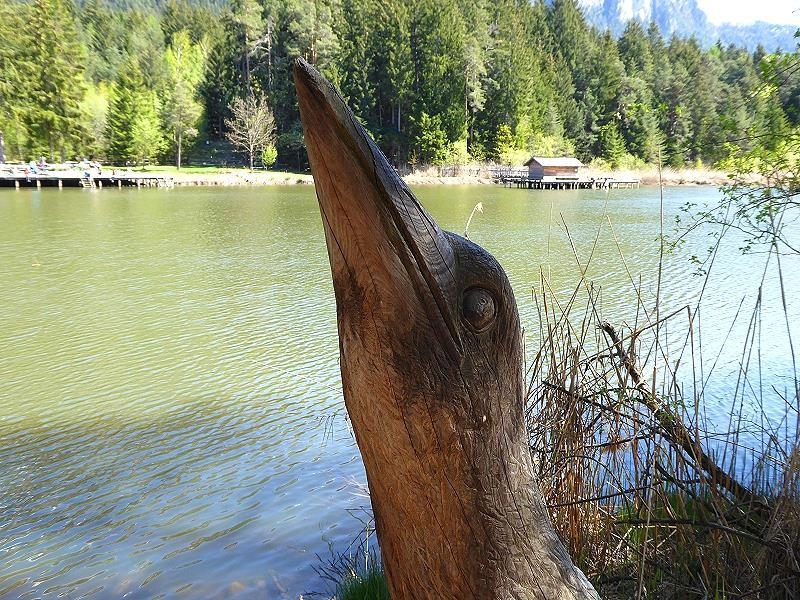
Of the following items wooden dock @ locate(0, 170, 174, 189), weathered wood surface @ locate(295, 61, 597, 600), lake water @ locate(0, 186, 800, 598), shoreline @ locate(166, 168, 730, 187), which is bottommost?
lake water @ locate(0, 186, 800, 598)

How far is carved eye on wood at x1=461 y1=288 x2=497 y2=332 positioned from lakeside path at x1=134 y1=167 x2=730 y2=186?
34448mm

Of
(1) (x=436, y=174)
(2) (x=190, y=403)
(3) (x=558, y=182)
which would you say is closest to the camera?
(2) (x=190, y=403)

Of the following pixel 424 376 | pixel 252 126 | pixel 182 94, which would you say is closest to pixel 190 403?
pixel 424 376

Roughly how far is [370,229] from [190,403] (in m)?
5.27

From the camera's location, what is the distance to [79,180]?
31500 millimetres

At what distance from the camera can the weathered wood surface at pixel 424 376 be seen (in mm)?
796

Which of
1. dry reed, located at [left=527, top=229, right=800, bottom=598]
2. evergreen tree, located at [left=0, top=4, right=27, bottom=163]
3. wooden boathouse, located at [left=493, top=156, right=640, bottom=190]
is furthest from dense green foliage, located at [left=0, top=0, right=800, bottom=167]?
dry reed, located at [left=527, top=229, right=800, bottom=598]

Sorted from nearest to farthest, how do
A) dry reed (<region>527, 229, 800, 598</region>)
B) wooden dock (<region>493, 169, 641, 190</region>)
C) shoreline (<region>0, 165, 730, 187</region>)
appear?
dry reed (<region>527, 229, 800, 598</region>), shoreline (<region>0, 165, 730, 187</region>), wooden dock (<region>493, 169, 641, 190</region>)

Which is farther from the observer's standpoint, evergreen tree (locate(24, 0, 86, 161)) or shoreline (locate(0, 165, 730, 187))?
evergreen tree (locate(24, 0, 86, 161))

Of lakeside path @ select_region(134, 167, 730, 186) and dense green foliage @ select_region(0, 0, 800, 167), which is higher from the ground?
dense green foliage @ select_region(0, 0, 800, 167)

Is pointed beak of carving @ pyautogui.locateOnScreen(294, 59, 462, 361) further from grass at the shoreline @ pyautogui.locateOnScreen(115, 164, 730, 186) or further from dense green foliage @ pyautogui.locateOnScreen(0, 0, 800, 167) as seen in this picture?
grass at the shoreline @ pyautogui.locateOnScreen(115, 164, 730, 186)

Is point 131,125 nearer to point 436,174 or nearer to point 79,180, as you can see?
point 79,180

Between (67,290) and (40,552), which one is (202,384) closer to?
(40,552)

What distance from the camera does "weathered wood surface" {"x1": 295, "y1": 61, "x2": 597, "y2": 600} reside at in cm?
80
